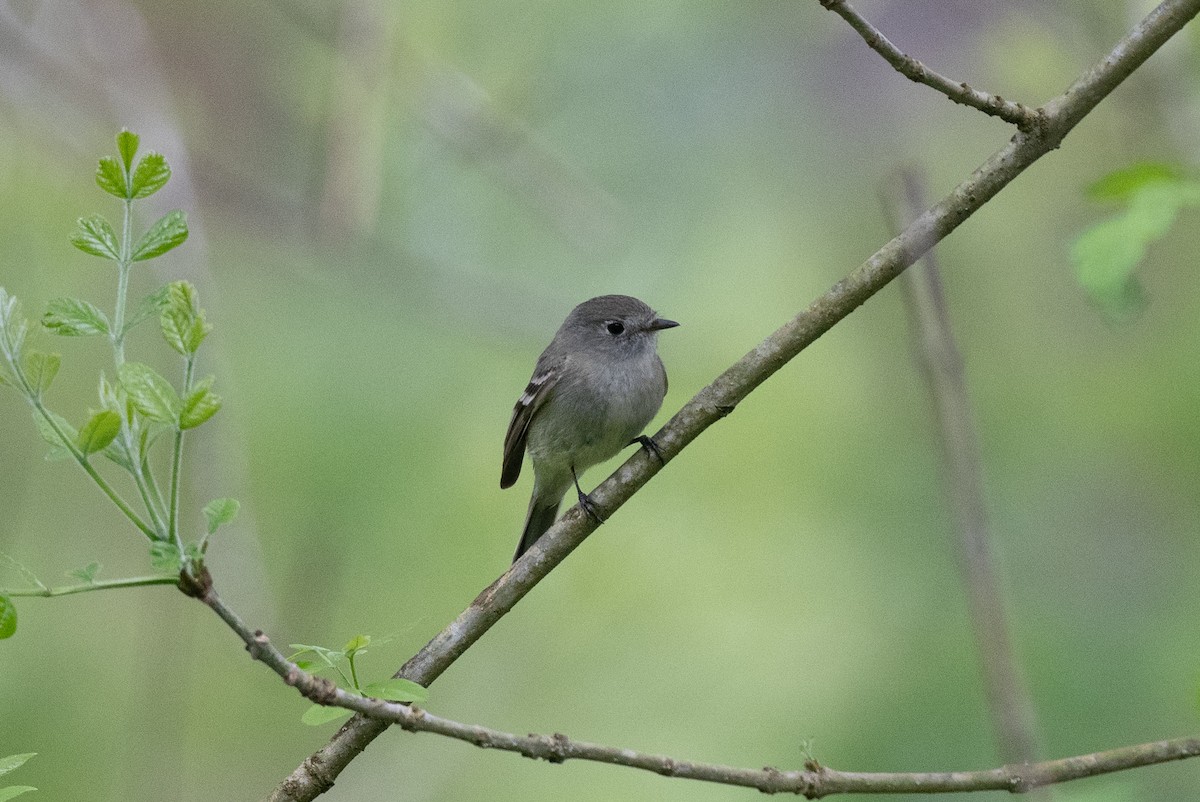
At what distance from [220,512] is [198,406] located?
0.20 metres

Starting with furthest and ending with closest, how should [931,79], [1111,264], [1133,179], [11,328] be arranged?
[1133,179] → [1111,264] → [931,79] → [11,328]

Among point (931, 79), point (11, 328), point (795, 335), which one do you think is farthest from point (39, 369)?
point (931, 79)

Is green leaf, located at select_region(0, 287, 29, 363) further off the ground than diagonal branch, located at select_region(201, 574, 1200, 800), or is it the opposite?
green leaf, located at select_region(0, 287, 29, 363)

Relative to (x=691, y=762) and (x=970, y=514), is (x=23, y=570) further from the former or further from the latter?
(x=970, y=514)

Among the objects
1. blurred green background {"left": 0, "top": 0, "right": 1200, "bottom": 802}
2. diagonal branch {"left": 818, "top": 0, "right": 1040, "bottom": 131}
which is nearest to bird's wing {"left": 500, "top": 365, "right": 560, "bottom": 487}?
blurred green background {"left": 0, "top": 0, "right": 1200, "bottom": 802}

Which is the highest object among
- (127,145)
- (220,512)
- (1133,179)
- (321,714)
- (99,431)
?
(1133,179)

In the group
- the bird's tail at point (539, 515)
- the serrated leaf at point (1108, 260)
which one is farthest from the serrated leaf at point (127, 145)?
the bird's tail at point (539, 515)

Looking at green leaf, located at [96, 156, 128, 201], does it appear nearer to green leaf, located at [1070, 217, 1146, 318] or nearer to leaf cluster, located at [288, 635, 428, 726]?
leaf cluster, located at [288, 635, 428, 726]

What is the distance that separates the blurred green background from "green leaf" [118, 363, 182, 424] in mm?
2681

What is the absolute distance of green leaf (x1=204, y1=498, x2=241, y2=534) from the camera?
5.76ft

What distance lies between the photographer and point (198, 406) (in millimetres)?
1665

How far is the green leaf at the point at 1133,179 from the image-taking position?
2705mm

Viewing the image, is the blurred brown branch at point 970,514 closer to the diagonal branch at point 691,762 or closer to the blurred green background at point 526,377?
the diagonal branch at point 691,762

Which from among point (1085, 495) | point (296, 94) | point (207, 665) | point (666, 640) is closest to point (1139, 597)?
point (1085, 495)
